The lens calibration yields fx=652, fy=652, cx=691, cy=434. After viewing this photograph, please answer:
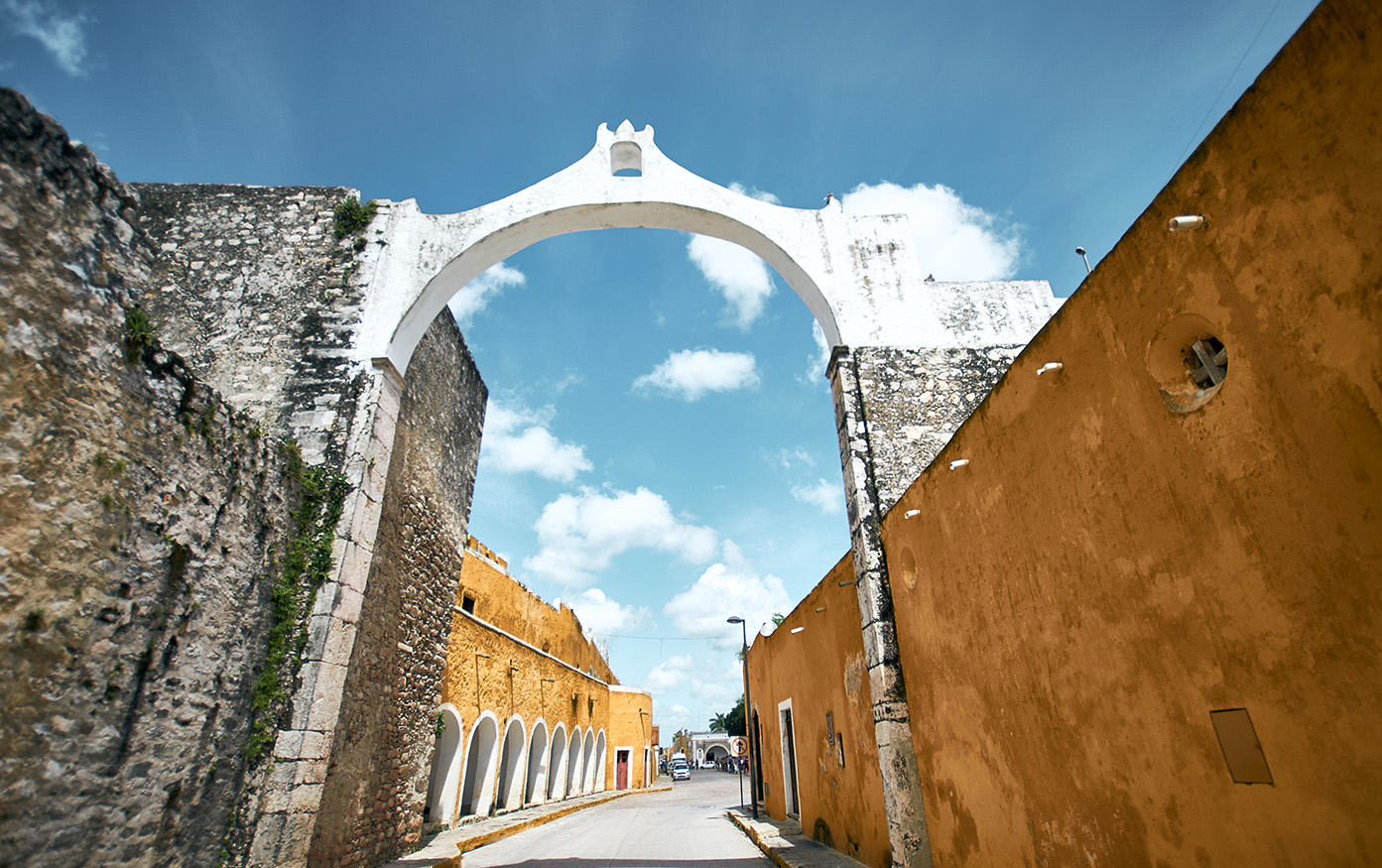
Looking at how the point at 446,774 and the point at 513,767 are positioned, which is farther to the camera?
the point at 513,767

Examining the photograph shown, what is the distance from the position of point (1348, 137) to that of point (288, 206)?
841cm

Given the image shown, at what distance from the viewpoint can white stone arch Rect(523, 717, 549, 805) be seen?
584 inches

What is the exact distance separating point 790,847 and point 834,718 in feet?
5.23

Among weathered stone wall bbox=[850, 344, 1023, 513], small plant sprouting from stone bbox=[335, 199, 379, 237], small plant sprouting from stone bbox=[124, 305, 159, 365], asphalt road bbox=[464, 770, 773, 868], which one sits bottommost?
asphalt road bbox=[464, 770, 773, 868]

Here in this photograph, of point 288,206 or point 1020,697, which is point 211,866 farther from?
point 288,206

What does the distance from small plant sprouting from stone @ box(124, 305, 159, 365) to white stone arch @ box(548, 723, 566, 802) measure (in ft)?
49.1

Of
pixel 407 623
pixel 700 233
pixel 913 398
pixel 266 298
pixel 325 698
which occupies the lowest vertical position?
pixel 325 698

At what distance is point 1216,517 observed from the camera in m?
2.13

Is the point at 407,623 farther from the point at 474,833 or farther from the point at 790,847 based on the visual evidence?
the point at 790,847

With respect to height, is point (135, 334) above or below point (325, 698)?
above

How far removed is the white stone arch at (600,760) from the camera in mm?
22234

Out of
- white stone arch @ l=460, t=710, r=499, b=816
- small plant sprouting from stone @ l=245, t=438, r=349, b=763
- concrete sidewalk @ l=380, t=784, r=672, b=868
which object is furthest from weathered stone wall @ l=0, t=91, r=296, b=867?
white stone arch @ l=460, t=710, r=499, b=816

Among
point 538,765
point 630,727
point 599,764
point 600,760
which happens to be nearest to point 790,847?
point 538,765

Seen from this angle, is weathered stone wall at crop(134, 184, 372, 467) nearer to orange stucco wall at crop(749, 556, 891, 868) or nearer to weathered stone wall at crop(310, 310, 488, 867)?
weathered stone wall at crop(310, 310, 488, 867)
